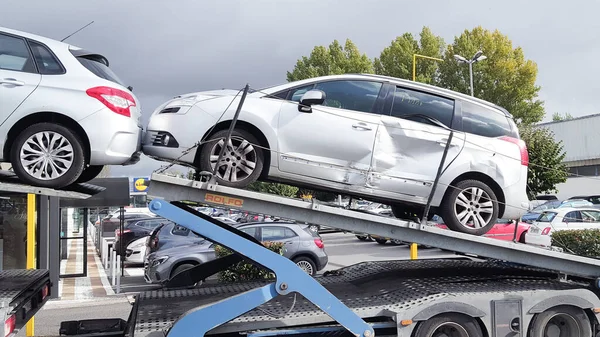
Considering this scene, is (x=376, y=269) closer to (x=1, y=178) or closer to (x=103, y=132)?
(x=103, y=132)

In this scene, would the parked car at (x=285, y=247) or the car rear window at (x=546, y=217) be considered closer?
the parked car at (x=285, y=247)

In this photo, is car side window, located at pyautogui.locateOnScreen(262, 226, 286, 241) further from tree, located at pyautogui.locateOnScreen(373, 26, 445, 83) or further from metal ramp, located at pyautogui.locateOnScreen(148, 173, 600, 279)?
→ tree, located at pyautogui.locateOnScreen(373, 26, 445, 83)

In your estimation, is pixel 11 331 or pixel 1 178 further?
pixel 1 178

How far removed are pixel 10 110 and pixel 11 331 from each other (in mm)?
1788

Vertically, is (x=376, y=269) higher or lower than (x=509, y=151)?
lower

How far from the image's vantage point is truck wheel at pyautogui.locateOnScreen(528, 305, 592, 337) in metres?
5.59

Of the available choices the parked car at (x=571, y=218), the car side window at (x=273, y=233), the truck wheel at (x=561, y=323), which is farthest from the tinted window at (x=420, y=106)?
the parked car at (x=571, y=218)

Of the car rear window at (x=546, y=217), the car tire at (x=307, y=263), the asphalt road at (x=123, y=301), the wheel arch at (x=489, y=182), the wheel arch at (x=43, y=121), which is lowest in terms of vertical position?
the asphalt road at (x=123, y=301)

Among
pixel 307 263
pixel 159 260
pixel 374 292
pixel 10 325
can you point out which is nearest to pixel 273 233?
pixel 307 263

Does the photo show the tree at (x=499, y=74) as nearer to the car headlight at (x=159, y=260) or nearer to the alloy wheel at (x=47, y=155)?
the car headlight at (x=159, y=260)

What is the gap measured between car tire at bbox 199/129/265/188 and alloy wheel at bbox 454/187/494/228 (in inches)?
81.4

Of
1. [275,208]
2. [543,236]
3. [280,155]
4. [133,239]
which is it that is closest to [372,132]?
[280,155]

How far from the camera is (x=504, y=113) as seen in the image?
650 centimetres

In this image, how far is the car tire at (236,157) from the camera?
5285 millimetres
